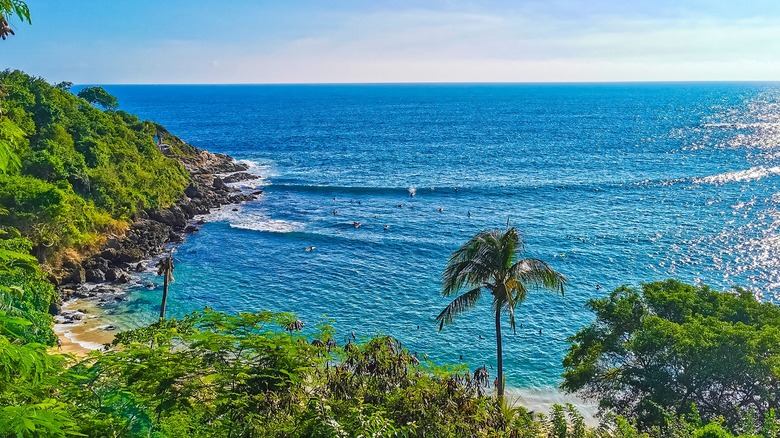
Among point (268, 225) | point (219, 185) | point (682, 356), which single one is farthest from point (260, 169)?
point (682, 356)

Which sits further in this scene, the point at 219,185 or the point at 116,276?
the point at 219,185

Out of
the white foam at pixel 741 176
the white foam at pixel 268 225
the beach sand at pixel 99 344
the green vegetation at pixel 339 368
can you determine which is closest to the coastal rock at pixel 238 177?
the white foam at pixel 268 225

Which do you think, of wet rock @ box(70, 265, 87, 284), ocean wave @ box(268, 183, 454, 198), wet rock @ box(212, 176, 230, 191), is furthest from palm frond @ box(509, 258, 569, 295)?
wet rock @ box(212, 176, 230, 191)

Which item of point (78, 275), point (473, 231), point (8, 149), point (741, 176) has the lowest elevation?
point (78, 275)

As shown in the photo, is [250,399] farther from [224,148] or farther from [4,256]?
[224,148]

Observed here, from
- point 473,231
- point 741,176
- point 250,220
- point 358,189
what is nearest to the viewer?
point 473,231

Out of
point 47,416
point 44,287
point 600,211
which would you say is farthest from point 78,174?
point 600,211

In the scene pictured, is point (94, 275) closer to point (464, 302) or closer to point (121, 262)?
point (121, 262)

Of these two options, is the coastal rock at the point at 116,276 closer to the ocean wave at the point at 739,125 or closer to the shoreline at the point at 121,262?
the shoreline at the point at 121,262
